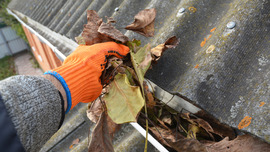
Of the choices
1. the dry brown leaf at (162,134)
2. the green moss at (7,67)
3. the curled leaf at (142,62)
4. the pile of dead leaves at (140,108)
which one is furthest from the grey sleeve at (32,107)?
the green moss at (7,67)

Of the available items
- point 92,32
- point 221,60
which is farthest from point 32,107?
point 221,60

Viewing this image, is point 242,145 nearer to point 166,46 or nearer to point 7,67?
point 166,46

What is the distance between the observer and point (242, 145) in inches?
29.6

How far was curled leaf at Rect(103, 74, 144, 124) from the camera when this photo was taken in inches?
29.0

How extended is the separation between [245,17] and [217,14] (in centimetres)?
19

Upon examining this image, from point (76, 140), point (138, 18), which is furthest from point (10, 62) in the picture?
point (138, 18)

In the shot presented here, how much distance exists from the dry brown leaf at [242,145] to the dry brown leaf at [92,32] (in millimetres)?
861

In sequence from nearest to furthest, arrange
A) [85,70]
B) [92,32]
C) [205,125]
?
[205,125]
[85,70]
[92,32]

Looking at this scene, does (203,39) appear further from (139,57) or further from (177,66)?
(139,57)

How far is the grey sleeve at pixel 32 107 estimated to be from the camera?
62cm

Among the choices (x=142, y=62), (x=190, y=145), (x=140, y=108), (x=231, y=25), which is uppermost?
(x=231, y=25)

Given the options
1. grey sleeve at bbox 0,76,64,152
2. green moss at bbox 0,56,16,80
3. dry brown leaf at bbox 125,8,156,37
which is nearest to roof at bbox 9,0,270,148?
dry brown leaf at bbox 125,8,156,37

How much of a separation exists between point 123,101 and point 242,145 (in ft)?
1.78

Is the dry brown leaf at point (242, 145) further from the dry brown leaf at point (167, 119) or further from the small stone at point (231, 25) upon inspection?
the small stone at point (231, 25)
